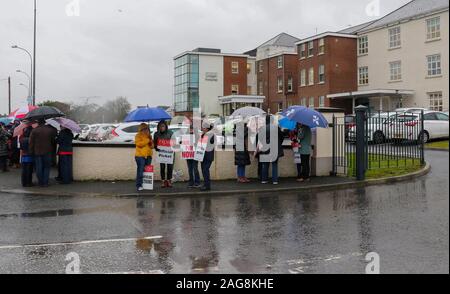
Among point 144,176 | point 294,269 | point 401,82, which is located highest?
point 401,82

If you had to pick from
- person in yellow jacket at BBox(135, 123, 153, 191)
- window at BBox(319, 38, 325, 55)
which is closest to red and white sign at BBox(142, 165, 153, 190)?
person in yellow jacket at BBox(135, 123, 153, 191)

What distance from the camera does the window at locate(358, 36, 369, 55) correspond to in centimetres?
4744

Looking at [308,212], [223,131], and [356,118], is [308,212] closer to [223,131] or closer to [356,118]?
[356,118]

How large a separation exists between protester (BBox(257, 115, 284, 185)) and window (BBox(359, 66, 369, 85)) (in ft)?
120

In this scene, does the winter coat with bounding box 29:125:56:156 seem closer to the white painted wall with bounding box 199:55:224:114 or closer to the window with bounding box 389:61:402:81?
the window with bounding box 389:61:402:81

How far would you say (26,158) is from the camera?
13664 mm

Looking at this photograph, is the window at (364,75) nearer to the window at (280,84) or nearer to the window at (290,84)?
the window at (290,84)

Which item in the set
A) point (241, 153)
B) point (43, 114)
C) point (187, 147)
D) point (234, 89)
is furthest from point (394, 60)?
point (43, 114)

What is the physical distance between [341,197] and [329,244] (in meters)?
4.59

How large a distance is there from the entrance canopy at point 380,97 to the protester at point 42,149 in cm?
3223

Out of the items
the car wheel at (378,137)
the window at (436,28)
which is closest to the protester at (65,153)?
the car wheel at (378,137)

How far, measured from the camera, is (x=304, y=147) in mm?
13438

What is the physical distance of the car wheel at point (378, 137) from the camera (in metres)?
14.6
